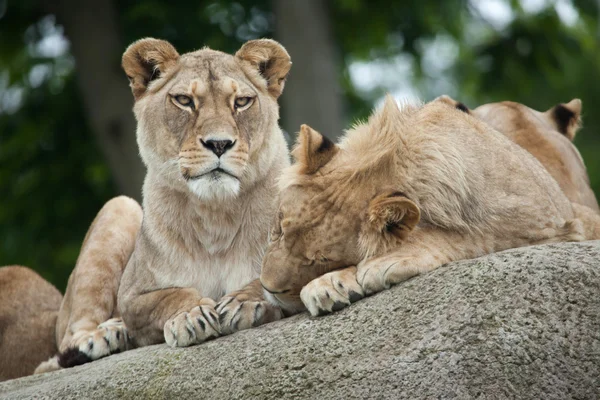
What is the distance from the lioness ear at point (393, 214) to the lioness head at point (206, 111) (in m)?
1.01

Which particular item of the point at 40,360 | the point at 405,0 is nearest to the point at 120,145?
the point at 405,0

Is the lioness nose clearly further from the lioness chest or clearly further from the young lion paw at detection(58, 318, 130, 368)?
the young lion paw at detection(58, 318, 130, 368)

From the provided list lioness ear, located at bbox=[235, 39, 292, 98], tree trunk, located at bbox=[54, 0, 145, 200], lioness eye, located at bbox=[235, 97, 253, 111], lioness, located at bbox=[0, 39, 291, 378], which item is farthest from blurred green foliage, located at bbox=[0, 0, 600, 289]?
lioness eye, located at bbox=[235, 97, 253, 111]

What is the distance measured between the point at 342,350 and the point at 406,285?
1.26 feet

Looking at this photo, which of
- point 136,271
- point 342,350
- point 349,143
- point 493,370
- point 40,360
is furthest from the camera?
point 40,360

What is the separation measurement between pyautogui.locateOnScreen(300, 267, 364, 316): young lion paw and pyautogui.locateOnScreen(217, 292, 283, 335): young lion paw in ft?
1.52

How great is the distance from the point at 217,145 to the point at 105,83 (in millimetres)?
6041

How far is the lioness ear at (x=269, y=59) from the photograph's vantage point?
17.9 ft

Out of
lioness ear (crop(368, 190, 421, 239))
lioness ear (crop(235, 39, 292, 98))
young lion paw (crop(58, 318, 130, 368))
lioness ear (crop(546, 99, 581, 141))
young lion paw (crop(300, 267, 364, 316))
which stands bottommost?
young lion paw (crop(58, 318, 130, 368))

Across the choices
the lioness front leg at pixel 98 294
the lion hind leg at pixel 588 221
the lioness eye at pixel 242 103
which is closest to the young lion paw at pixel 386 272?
the lion hind leg at pixel 588 221

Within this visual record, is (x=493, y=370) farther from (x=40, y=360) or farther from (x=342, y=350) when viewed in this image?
(x=40, y=360)

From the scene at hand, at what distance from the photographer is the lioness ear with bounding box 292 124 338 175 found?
14.9 feet

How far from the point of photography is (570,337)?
12.3ft

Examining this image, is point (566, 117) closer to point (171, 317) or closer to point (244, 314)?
point (244, 314)
